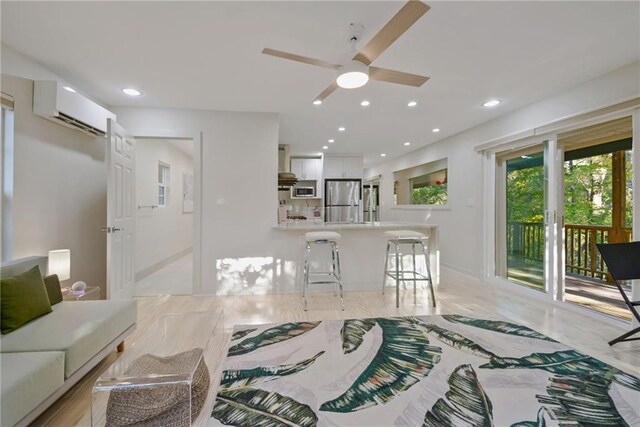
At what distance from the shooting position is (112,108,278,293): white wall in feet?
12.4

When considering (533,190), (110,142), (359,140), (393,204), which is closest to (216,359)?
(110,142)

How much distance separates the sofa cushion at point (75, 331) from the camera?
157 cm

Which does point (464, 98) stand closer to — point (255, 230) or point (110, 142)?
point (255, 230)

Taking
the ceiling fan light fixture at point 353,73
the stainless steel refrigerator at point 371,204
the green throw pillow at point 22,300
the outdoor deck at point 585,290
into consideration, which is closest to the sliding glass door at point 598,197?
the outdoor deck at point 585,290

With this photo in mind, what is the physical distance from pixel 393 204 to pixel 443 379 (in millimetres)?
6107

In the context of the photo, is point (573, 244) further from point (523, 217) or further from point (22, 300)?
point (22, 300)

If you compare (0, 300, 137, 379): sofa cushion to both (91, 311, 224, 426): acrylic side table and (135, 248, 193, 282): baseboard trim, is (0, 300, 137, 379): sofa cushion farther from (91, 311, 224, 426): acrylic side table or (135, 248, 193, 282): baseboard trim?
(135, 248, 193, 282): baseboard trim

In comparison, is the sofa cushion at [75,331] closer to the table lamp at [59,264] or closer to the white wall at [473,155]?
the table lamp at [59,264]

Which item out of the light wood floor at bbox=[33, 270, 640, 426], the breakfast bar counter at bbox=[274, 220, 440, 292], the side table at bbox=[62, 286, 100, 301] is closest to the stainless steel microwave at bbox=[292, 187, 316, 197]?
the breakfast bar counter at bbox=[274, 220, 440, 292]

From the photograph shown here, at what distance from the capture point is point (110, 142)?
2963 millimetres

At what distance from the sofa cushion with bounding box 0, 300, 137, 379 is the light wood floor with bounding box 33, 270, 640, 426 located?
22 centimetres

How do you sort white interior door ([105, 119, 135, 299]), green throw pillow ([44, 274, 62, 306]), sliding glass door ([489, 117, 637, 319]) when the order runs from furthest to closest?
sliding glass door ([489, 117, 637, 319]) < white interior door ([105, 119, 135, 299]) < green throw pillow ([44, 274, 62, 306])

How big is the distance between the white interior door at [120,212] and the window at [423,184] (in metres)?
5.06

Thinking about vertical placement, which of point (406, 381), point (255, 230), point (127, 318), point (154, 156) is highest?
point (154, 156)
